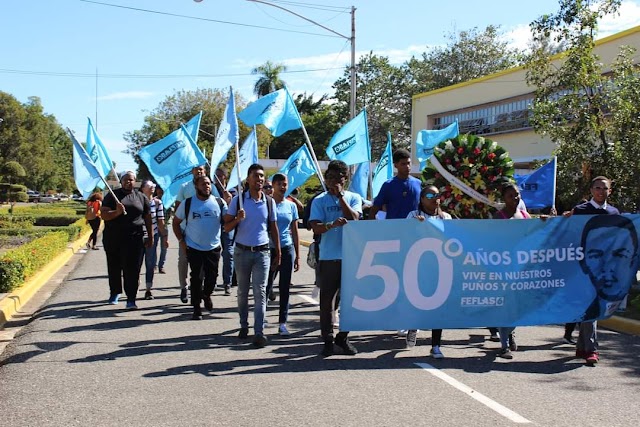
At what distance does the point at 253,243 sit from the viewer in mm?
7961

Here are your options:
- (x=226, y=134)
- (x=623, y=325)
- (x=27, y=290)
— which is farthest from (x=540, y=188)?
(x=27, y=290)

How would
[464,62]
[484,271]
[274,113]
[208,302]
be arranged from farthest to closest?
[464,62], [274,113], [208,302], [484,271]

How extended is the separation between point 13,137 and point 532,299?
75.2 metres

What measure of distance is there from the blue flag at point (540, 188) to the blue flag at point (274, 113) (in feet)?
10.7

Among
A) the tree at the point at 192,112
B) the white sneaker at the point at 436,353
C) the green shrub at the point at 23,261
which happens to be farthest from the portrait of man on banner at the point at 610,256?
the tree at the point at 192,112

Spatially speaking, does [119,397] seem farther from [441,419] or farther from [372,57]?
[372,57]

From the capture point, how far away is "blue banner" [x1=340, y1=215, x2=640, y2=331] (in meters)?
7.43

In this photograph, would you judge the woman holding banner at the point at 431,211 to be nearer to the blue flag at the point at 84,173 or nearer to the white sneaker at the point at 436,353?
the white sneaker at the point at 436,353

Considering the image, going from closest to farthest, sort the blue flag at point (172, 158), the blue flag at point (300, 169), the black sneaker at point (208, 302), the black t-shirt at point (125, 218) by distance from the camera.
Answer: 1. the black sneaker at point (208, 302)
2. the black t-shirt at point (125, 218)
3. the blue flag at point (172, 158)
4. the blue flag at point (300, 169)

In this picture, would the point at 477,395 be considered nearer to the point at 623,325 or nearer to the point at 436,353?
the point at 436,353

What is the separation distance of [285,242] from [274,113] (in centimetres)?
243

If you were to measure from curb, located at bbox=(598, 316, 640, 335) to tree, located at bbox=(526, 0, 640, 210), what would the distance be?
340 cm

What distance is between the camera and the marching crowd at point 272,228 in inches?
297

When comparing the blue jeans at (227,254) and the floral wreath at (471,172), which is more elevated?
the floral wreath at (471,172)
